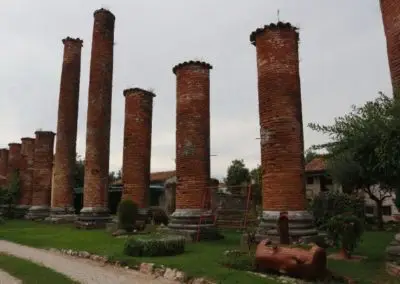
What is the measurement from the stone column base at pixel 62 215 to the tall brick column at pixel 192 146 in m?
12.9

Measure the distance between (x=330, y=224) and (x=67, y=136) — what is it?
20668 millimetres

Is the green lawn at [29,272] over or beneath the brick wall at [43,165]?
beneath

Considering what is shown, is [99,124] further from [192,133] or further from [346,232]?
[346,232]

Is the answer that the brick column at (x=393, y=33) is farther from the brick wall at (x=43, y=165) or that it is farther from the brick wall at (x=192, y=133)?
the brick wall at (x=43, y=165)

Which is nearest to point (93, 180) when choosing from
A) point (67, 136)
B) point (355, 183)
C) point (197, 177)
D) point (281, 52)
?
point (67, 136)

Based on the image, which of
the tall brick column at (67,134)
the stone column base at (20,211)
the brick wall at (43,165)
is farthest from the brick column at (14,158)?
the tall brick column at (67,134)

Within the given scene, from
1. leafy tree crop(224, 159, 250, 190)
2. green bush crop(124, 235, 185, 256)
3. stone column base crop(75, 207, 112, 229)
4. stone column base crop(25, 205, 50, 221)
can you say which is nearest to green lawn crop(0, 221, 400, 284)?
green bush crop(124, 235, 185, 256)

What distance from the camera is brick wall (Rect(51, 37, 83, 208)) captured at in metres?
27.0

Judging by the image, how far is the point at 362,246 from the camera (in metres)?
14.2

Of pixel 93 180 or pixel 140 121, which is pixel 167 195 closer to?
pixel 93 180

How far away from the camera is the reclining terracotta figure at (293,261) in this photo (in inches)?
320

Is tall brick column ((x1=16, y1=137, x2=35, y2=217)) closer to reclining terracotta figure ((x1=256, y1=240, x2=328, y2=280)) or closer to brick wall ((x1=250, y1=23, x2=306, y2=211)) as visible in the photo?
brick wall ((x1=250, y1=23, x2=306, y2=211))

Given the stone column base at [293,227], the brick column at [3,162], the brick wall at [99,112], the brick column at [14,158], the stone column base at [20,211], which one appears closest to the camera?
the stone column base at [293,227]

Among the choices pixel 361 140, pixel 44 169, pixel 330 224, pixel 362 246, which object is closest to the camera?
pixel 361 140
